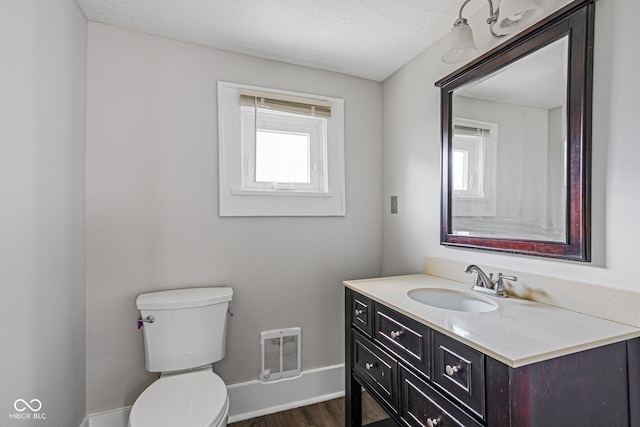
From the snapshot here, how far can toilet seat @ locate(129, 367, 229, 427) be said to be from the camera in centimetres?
111

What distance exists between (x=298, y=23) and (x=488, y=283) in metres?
1.55

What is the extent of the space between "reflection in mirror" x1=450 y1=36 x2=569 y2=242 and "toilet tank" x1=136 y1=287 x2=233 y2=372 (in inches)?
53.3

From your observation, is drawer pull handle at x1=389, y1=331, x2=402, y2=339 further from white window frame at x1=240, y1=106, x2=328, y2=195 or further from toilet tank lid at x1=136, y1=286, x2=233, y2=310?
white window frame at x1=240, y1=106, x2=328, y2=195

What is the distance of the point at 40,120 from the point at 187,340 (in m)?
1.11

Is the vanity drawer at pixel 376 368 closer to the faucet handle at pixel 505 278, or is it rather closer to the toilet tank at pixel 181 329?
the faucet handle at pixel 505 278

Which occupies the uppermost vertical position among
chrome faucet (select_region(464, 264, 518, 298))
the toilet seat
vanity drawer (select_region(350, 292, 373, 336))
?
chrome faucet (select_region(464, 264, 518, 298))

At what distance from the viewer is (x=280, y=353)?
1.88m

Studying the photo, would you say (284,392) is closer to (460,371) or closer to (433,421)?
(433,421)

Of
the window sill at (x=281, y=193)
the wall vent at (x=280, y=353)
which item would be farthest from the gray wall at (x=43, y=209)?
the wall vent at (x=280, y=353)

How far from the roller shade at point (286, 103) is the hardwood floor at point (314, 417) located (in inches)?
73.4

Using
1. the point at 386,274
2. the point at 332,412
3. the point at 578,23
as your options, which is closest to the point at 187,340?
the point at 332,412

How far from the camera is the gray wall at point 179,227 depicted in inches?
61.3

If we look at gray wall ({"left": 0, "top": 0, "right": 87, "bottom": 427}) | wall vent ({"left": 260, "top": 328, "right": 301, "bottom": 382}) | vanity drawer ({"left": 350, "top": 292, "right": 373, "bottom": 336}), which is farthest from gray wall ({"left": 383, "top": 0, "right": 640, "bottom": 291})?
gray wall ({"left": 0, "top": 0, "right": 87, "bottom": 427})

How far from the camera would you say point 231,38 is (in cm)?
168
